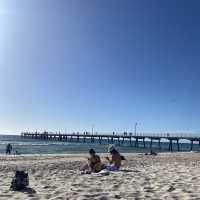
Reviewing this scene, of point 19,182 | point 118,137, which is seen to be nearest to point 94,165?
point 19,182

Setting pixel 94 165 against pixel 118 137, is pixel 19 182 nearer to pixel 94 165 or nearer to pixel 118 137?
pixel 94 165

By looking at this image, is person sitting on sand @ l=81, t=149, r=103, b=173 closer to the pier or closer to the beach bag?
the beach bag

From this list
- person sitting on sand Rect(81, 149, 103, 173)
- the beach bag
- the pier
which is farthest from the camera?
the pier

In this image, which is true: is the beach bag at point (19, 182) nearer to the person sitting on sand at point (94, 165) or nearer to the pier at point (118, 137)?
the person sitting on sand at point (94, 165)

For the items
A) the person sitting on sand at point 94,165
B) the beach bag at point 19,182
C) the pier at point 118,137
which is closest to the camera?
the beach bag at point 19,182

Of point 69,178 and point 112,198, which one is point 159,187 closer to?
point 112,198

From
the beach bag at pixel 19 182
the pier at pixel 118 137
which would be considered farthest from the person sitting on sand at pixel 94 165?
the pier at pixel 118 137

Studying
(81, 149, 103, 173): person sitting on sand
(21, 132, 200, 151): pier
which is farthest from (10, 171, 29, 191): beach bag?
(21, 132, 200, 151): pier

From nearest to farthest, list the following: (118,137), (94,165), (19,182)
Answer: (19,182)
(94,165)
(118,137)

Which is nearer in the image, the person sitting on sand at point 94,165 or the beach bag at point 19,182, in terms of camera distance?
the beach bag at point 19,182

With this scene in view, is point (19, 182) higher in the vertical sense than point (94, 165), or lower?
lower

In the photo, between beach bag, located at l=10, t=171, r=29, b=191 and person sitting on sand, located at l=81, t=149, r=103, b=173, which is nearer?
beach bag, located at l=10, t=171, r=29, b=191

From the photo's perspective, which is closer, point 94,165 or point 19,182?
point 19,182

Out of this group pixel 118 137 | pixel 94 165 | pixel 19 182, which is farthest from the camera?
pixel 118 137
